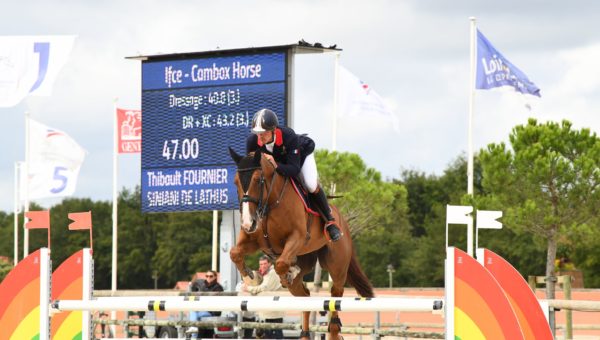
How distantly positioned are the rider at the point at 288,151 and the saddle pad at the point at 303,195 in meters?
0.05

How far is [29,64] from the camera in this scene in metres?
18.7

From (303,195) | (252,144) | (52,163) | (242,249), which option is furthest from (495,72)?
(242,249)

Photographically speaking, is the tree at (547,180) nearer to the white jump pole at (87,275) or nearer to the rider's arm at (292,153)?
the rider's arm at (292,153)

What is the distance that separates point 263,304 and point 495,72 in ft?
55.0

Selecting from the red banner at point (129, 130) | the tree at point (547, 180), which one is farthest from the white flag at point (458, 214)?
the red banner at point (129, 130)

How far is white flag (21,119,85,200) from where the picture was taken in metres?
27.4

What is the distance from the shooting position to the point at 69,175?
27.4 meters

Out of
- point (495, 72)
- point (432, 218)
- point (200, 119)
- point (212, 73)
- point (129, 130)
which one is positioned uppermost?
point (495, 72)

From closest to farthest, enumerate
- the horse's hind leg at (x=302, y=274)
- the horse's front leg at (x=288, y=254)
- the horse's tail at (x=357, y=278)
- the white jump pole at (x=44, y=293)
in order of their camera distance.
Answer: the white jump pole at (x=44, y=293), the horse's front leg at (x=288, y=254), the horse's hind leg at (x=302, y=274), the horse's tail at (x=357, y=278)

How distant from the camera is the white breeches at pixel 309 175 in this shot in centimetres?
879

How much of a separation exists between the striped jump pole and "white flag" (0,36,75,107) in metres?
11.4

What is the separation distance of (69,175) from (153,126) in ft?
34.6

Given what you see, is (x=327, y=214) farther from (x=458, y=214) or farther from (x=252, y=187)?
(x=458, y=214)

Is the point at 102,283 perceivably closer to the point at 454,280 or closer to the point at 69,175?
the point at 69,175
